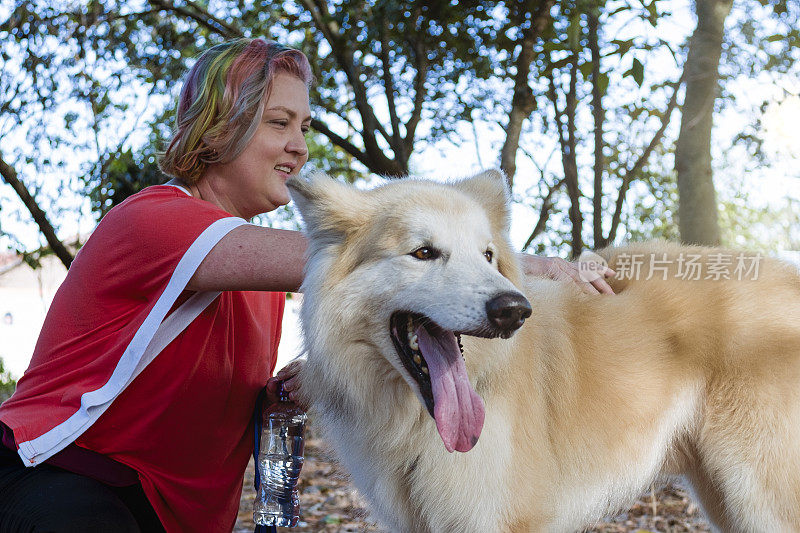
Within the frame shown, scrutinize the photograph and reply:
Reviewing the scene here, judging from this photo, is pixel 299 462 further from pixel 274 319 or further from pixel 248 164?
pixel 248 164

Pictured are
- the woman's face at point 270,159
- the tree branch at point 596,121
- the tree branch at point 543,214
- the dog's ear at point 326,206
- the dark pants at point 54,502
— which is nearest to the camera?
the dark pants at point 54,502

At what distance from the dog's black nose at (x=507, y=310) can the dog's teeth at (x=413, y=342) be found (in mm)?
334

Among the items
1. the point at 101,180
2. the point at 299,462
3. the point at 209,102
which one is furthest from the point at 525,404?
the point at 101,180

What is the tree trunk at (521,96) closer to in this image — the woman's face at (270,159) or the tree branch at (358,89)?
the tree branch at (358,89)

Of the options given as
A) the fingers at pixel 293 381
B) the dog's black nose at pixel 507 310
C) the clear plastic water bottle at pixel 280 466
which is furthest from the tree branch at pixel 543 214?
the dog's black nose at pixel 507 310

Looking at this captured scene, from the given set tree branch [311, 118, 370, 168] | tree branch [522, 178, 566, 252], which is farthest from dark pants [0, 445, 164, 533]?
tree branch [522, 178, 566, 252]

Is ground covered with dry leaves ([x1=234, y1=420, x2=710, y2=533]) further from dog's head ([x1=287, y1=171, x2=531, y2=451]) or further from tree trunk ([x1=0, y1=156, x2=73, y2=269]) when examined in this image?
tree trunk ([x1=0, y1=156, x2=73, y2=269])

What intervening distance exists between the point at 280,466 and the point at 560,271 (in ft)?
5.30

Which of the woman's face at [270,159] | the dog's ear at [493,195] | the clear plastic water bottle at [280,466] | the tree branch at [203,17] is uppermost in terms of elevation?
the tree branch at [203,17]

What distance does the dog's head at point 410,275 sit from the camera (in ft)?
7.16

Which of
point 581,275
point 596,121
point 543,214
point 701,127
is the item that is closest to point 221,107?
point 581,275

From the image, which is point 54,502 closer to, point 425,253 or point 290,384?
point 290,384

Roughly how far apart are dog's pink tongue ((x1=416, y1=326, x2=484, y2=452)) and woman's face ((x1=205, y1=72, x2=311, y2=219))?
37.8 inches

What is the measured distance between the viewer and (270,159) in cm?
285
